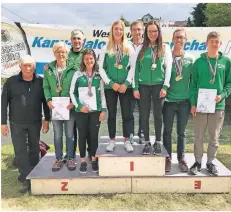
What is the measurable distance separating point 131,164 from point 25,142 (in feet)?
4.54

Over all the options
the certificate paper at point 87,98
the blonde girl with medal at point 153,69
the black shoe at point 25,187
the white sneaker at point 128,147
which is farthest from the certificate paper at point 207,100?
the black shoe at point 25,187

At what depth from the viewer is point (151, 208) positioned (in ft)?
11.7

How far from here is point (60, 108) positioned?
3.82 meters

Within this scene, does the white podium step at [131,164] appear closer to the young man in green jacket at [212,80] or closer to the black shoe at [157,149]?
the black shoe at [157,149]

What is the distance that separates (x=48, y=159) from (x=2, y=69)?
3.24 meters

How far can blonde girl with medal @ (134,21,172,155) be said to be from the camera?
3660mm

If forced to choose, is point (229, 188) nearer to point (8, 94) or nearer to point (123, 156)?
point (123, 156)

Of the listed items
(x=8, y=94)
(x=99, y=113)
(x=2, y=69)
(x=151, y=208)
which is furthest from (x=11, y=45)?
(x=151, y=208)

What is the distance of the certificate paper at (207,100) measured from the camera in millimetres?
3631

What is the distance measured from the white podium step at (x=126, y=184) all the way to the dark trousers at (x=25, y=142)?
0.23m

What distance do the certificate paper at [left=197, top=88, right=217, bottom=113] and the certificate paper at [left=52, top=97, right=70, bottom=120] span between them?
1.60 m

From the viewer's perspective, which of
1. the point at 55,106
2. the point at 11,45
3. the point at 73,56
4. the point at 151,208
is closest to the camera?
the point at 151,208

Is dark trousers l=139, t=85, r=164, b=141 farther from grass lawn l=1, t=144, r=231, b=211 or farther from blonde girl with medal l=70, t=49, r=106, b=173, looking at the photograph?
grass lawn l=1, t=144, r=231, b=211

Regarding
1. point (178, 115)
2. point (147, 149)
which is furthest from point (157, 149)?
point (178, 115)
